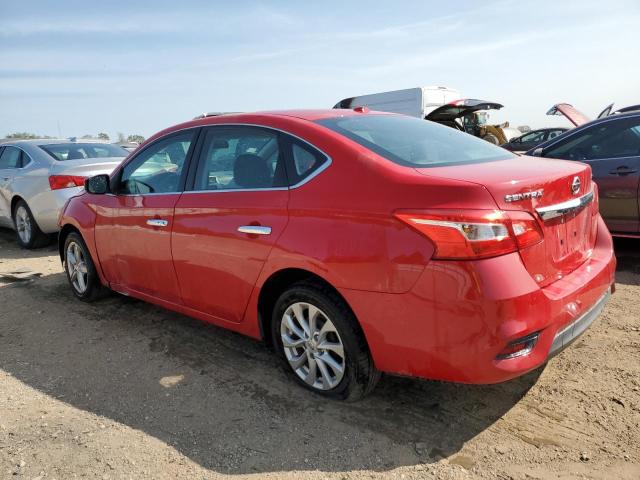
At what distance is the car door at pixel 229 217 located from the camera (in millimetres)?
3062

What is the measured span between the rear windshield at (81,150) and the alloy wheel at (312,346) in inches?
224

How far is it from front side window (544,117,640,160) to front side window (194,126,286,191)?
3867 mm

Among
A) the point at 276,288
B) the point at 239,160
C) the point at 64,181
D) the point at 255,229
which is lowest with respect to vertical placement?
the point at 276,288

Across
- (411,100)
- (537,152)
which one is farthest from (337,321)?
(411,100)

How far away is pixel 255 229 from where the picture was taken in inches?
121

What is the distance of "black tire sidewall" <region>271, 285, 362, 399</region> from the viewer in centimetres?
274

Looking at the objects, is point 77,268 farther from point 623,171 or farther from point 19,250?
point 623,171

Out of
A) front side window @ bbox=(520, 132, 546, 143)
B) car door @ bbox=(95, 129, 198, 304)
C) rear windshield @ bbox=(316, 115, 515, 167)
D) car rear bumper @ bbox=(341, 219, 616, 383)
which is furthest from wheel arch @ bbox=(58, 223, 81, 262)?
front side window @ bbox=(520, 132, 546, 143)

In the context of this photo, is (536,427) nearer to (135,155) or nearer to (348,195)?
(348,195)

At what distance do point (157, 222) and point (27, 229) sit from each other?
4.80m

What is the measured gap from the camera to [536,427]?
2688 mm

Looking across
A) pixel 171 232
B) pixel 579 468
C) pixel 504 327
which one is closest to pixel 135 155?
pixel 171 232

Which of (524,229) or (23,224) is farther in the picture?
(23,224)

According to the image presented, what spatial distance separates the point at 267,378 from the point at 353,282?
112cm
